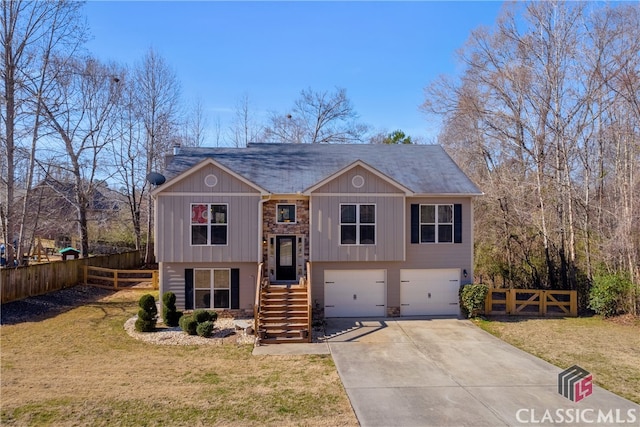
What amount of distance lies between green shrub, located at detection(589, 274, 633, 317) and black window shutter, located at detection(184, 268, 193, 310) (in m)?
15.4

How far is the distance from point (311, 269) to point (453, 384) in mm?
7114

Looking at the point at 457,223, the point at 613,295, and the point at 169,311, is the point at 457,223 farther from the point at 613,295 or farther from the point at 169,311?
the point at 169,311

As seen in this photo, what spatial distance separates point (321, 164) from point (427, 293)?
692 cm

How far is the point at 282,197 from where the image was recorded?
14961 mm

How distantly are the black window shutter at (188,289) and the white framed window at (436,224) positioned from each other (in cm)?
888

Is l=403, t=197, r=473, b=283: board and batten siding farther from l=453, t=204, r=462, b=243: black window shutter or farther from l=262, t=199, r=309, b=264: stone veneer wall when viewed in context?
Result: l=262, t=199, r=309, b=264: stone veneer wall

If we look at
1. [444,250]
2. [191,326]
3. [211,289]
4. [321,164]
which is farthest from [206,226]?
[444,250]

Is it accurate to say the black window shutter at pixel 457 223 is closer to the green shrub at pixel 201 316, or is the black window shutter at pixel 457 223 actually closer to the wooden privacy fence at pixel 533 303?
the wooden privacy fence at pixel 533 303

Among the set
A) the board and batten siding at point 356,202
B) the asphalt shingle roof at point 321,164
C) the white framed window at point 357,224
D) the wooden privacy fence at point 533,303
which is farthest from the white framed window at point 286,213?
the wooden privacy fence at point 533,303

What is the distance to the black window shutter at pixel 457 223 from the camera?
1531 centimetres

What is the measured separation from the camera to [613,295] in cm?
1480

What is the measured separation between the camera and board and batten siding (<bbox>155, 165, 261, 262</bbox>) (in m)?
13.9

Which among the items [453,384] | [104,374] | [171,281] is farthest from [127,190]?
[453,384]

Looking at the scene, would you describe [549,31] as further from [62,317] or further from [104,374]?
[62,317]
